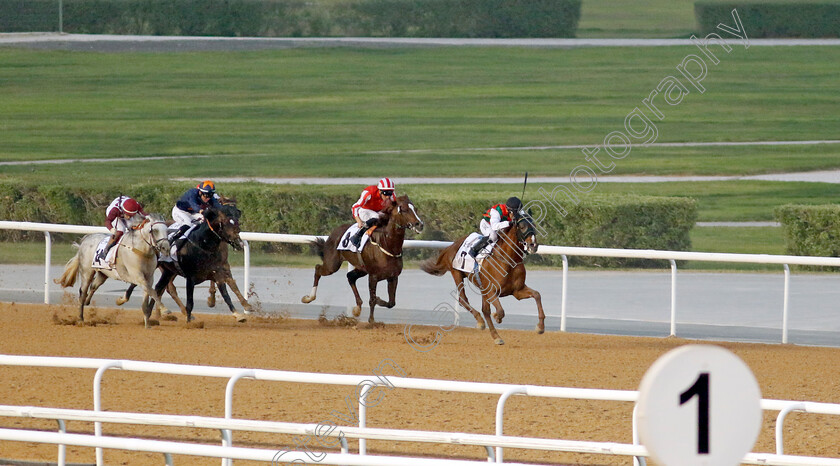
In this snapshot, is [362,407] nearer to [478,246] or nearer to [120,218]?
[478,246]

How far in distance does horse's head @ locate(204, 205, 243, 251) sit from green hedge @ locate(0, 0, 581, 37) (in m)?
20.8

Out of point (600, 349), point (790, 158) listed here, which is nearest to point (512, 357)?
point (600, 349)

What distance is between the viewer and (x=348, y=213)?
14273mm

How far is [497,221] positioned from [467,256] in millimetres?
417

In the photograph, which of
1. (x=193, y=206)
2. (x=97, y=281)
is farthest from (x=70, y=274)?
(x=193, y=206)

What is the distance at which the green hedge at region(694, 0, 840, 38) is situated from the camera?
30.0 meters

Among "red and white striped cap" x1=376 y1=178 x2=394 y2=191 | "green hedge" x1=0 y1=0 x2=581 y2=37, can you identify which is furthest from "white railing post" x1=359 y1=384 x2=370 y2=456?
"green hedge" x1=0 y1=0 x2=581 y2=37

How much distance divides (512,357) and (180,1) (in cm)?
2289

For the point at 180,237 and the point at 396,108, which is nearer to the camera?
the point at 180,237

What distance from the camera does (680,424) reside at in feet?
7.76

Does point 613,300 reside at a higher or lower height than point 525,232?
lower

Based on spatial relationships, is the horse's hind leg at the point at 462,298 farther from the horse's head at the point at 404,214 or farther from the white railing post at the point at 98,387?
the white railing post at the point at 98,387

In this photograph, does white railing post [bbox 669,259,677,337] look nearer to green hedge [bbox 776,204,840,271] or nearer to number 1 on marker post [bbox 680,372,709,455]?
green hedge [bbox 776,204,840,271]

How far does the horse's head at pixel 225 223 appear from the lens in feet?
32.3
